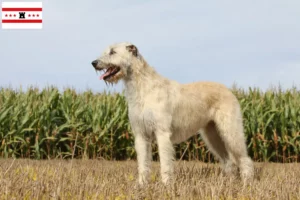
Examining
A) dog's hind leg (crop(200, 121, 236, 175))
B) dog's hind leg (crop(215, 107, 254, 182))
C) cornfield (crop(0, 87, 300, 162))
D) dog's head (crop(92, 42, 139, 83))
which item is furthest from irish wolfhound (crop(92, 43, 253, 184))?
cornfield (crop(0, 87, 300, 162))

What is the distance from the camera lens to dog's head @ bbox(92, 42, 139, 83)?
711cm

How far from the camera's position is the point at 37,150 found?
502 inches

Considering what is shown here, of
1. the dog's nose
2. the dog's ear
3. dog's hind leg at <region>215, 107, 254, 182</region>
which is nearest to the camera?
the dog's nose

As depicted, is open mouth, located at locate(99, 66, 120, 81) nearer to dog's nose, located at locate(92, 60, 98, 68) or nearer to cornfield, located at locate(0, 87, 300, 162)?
dog's nose, located at locate(92, 60, 98, 68)

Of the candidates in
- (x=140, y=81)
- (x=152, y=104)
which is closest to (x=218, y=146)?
(x=152, y=104)

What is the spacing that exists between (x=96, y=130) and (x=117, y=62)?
20.3ft

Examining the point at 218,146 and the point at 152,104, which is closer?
the point at 152,104

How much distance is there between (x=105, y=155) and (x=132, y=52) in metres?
6.33

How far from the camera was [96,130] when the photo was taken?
13.0 m

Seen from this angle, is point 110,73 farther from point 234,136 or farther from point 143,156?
point 234,136

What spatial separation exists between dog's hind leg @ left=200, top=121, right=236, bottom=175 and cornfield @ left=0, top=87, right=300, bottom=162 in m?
3.82

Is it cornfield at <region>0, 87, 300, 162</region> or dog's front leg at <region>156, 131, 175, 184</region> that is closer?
dog's front leg at <region>156, 131, 175, 184</region>

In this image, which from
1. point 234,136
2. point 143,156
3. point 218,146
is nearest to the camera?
point 143,156

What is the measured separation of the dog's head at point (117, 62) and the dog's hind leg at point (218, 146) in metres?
2.21
